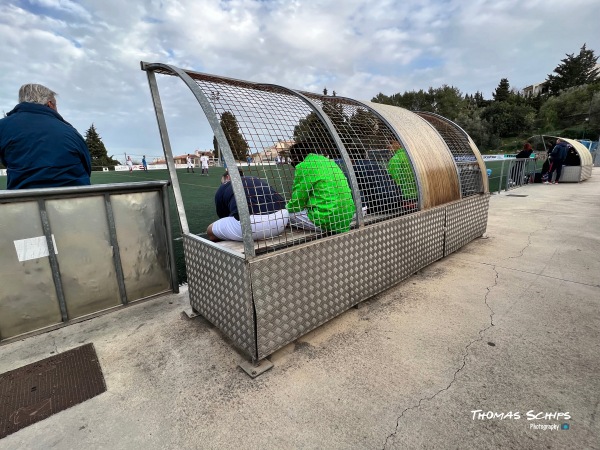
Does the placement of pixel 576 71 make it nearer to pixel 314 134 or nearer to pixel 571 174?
pixel 571 174

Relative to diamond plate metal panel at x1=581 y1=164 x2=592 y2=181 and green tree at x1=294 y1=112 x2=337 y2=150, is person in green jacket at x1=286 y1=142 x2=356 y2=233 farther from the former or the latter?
diamond plate metal panel at x1=581 y1=164 x2=592 y2=181

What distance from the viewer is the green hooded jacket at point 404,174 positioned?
3.56 metres

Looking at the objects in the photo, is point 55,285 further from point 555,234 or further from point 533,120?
point 533,120

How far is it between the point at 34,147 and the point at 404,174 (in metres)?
3.78

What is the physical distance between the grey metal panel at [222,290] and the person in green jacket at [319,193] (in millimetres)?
858

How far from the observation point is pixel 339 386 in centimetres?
198

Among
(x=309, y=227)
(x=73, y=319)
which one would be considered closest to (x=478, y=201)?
(x=309, y=227)

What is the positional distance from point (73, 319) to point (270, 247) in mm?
2150

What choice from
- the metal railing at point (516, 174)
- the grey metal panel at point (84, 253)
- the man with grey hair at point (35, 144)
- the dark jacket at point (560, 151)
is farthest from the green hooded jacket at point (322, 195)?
the dark jacket at point (560, 151)

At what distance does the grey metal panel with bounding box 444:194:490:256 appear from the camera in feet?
13.7

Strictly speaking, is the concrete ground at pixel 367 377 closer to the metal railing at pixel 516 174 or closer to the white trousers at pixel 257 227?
the white trousers at pixel 257 227

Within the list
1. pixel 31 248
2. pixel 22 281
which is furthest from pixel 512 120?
pixel 22 281

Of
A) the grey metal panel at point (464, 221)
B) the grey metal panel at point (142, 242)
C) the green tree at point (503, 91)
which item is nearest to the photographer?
the grey metal panel at point (142, 242)

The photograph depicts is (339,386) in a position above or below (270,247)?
below
